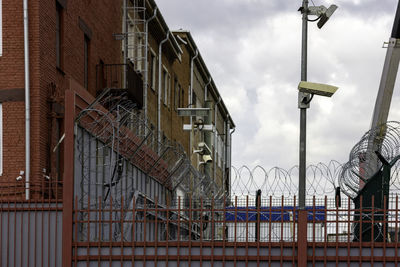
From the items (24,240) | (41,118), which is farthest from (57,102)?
(24,240)

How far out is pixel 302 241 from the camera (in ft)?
50.1

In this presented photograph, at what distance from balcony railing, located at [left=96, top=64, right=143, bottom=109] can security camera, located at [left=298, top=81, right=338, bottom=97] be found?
12409 mm

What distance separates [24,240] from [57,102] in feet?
20.5

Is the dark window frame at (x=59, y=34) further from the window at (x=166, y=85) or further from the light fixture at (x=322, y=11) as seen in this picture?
the window at (x=166, y=85)

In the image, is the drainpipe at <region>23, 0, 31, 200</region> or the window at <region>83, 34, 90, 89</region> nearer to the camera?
the drainpipe at <region>23, 0, 31, 200</region>

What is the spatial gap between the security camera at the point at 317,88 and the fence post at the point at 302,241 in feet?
7.44

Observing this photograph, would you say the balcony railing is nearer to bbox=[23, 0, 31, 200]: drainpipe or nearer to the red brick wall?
the red brick wall

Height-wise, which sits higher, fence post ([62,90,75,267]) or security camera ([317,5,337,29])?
security camera ([317,5,337,29])

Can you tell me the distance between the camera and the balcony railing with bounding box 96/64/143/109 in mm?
28906

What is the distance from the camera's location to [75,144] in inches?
650

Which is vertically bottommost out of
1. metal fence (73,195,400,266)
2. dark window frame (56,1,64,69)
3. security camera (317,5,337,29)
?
metal fence (73,195,400,266)

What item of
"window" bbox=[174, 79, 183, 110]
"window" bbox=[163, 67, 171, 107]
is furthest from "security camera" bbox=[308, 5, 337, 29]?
"window" bbox=[174, 79, 183, 110]

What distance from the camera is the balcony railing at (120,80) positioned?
28.9m

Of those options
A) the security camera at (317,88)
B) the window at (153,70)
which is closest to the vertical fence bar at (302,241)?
the security camera at (317,88)
